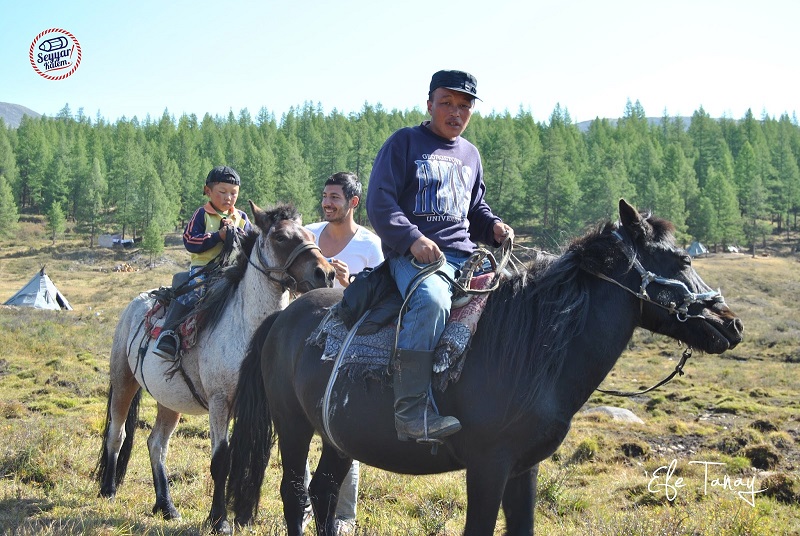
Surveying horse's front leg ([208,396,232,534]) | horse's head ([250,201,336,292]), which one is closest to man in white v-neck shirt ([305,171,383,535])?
horse's head ([250,201,336,292])

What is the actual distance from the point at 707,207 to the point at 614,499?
70342 mm

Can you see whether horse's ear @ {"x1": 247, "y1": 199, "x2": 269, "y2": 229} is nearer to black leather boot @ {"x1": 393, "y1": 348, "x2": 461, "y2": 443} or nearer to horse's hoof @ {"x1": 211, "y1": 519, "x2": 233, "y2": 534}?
horse's hoof @ {"x1": 211, "y1": 519, "x2": 233, "y2": 534}

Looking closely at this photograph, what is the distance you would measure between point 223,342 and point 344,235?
151cm

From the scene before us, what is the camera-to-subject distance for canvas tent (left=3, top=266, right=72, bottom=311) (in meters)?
33.5

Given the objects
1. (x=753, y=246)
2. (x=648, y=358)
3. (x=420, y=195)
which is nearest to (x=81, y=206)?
(x=648, y=358)

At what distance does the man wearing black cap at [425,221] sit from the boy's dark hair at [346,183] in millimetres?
1768

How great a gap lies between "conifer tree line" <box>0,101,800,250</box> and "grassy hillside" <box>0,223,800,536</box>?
112ft

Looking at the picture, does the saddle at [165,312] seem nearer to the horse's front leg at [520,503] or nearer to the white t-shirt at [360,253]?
the white t-shirt at [360,253]

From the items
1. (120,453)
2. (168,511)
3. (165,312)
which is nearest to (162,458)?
(168,511)

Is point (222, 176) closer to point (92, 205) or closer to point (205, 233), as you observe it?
point (205, 233)

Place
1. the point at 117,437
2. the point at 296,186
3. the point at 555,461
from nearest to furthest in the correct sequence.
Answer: the point at 117,437, the point at 555,461, the point at 296,186

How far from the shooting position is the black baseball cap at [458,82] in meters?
3.87

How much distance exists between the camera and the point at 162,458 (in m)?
6.54

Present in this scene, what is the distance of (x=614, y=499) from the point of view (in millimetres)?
7391
